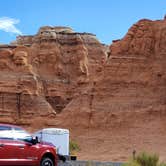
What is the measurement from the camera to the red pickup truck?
20.8 meters

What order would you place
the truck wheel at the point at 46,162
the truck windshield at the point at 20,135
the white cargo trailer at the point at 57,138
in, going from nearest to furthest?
the truck windshield at the point at 20,135 → the truck wheel at the point at 46,162 → the white cargo trailer at the point at 57,138

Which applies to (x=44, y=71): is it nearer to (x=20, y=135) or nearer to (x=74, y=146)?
(x=74, y=146)

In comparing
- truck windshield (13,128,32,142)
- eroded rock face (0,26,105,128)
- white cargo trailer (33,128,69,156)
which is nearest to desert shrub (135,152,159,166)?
truck windshield (13,128,32,142)

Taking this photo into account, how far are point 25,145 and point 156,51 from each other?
159 ft

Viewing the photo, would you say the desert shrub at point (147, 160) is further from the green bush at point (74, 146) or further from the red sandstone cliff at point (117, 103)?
the green bush at point (74, 146)

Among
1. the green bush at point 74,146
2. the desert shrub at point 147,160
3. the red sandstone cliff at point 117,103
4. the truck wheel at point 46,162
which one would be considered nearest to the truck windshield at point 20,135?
the truck wheel at point 46,162

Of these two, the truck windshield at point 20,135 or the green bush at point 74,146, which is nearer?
the truck windshield at point 20,135

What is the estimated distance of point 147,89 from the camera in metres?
67.0

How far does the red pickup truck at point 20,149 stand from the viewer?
68.2 feet

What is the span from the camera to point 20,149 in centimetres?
2109

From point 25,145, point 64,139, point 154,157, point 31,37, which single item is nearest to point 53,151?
point 25,145

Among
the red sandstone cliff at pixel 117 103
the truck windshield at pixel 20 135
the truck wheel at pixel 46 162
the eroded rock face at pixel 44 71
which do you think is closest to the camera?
the truck windshield at pixel 20 135

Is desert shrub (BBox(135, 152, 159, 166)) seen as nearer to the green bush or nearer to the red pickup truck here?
the red pickup truck

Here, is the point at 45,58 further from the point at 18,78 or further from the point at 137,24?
the point at 137,24
